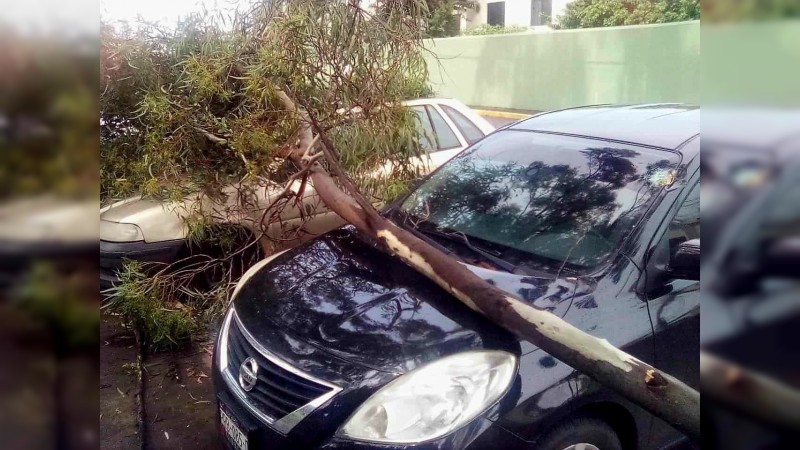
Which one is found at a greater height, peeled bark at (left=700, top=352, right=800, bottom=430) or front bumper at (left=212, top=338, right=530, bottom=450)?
peeled bark at (left=700, top=352, right=800, bottom=430)

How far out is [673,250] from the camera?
7.54ft

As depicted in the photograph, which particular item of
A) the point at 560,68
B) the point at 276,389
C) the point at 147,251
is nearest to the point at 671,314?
the point at 276,389

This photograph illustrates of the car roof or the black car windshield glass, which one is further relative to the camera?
the car roof

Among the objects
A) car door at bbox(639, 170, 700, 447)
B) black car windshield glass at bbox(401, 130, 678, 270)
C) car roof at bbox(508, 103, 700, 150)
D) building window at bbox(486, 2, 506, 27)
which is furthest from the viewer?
building window at bbox(486, 2, 506, 27)

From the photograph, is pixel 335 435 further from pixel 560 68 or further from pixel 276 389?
pixel 560 68

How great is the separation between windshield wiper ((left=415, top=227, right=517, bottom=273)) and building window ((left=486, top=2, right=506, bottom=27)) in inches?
73.5

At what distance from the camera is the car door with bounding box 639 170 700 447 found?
2238mm

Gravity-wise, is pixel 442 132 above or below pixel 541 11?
below

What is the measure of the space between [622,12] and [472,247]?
174 centimetres

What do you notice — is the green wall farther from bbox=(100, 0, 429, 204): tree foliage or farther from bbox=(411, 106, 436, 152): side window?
bbox=(100, 0, 429, 204): tree foliage

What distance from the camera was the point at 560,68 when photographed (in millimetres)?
4004

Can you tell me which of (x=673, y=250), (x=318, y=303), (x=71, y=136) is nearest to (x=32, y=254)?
(x=71, y=136)

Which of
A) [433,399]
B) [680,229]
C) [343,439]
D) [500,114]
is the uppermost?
[500,114]

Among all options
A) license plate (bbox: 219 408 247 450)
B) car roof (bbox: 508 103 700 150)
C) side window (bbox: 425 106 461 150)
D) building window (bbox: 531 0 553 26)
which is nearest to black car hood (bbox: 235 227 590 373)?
license plate (bbox: 219 408 247 450)
